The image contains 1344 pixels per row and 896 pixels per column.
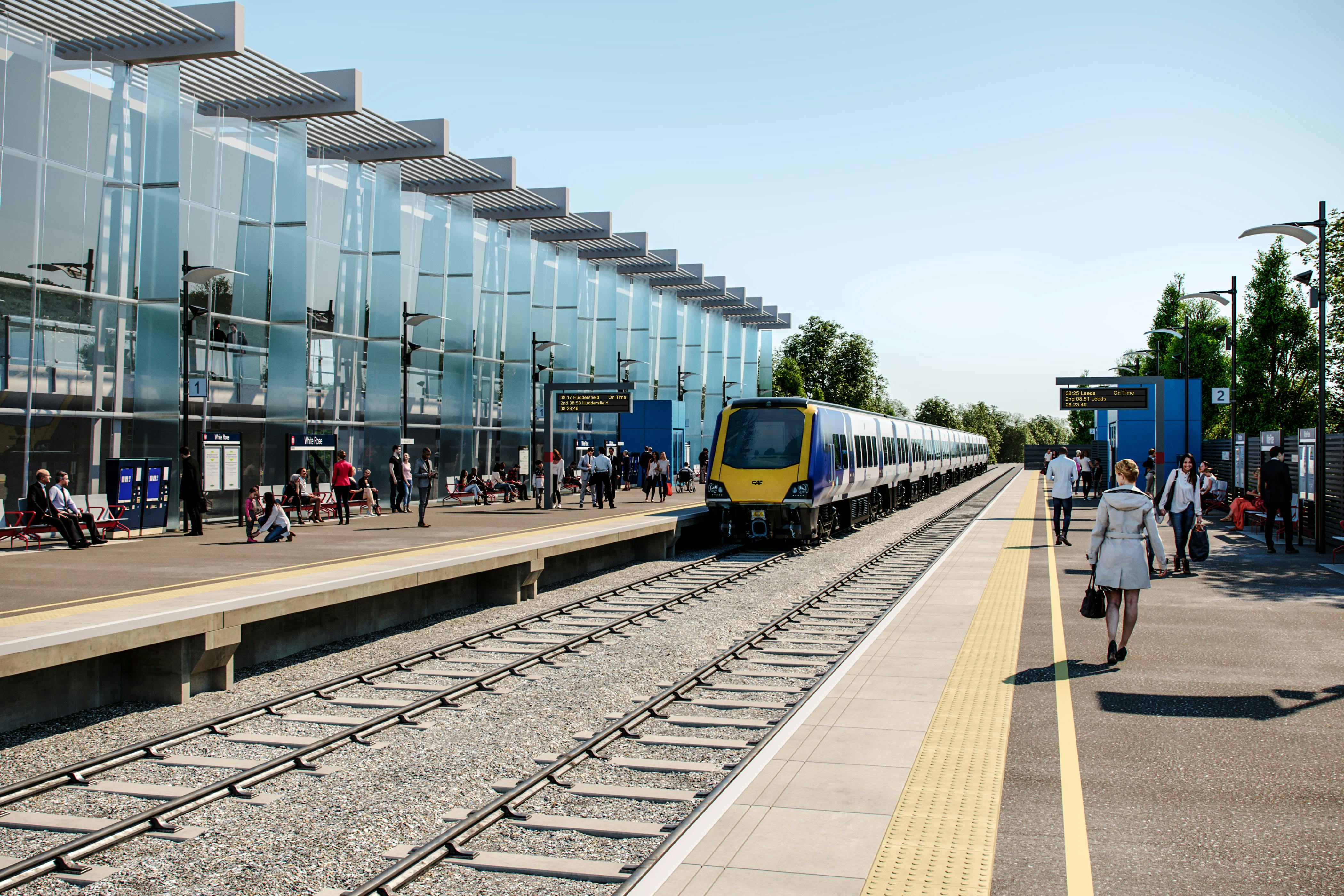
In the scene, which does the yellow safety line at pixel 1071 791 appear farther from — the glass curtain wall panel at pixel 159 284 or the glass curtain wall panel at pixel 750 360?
the glass curtain wall panel at pixel 750 360

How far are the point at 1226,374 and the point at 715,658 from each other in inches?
2851

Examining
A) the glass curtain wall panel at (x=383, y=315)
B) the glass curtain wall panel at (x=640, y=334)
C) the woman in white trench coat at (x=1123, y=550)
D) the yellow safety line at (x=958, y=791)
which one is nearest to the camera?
the yellow safety line at (x=958, y=791)

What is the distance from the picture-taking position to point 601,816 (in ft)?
20.0

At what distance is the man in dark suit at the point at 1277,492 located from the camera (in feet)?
60.3

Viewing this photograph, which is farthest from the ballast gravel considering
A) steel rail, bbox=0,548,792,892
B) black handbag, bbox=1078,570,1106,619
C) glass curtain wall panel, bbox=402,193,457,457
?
glass curtain wall panel, bbox=402,193,457,457

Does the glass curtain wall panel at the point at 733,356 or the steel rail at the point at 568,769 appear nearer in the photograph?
the steel rail at the point at 568,769

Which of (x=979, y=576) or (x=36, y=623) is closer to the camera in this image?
(x=36, y=623)

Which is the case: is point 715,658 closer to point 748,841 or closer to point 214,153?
point 748,841

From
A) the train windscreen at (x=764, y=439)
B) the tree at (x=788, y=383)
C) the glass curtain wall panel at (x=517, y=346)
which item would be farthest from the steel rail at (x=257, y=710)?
the tree at (x=788, y=383)

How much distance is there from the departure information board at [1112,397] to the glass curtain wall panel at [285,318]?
25071mm

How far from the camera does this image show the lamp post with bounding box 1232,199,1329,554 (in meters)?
18.0

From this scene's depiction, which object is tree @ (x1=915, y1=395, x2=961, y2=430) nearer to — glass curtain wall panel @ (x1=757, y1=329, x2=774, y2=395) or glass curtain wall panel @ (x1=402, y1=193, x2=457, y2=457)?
glass curtain wall panel @ (x1=757, y1=329, x2=774, y2=395)

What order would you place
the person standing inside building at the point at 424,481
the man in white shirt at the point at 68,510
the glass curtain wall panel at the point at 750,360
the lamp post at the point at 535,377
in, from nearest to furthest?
1. the man in white shirt at the point at 68,510
2. the person standing inside building at the point at 424,481
3. the lamp post at the point at 535,377
4. the glass curtain wall panel at the point at 750,360

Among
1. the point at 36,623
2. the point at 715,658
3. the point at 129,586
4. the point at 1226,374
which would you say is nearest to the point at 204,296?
the point at 129,586
